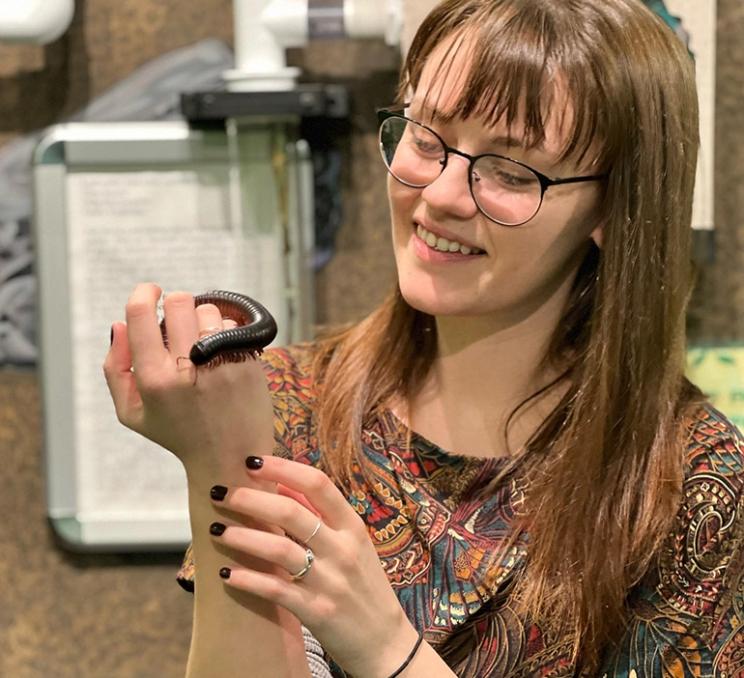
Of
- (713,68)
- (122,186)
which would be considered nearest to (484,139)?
(713,68)

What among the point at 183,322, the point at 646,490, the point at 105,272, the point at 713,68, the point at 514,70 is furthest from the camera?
the point at 105,272

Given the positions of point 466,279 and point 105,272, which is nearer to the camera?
point 466,279

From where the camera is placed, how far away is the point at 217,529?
898mm

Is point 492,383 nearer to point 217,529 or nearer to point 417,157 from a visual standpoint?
point 417,157

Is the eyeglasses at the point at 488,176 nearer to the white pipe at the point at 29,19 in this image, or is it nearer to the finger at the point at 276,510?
the finger at the point at 276,510

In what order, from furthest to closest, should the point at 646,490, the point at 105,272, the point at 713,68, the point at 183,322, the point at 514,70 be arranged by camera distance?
the point at 105,272
the point at 713,68
the point at 646,490
the point at 514,70
the point at 183,322

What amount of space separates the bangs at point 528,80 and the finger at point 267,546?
447mm

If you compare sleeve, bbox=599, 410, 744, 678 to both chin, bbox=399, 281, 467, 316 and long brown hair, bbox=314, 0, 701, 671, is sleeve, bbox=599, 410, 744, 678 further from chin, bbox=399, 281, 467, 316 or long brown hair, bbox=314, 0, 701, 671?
chin, bbox=399, 281, 467, 316

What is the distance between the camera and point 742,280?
5.10 feet

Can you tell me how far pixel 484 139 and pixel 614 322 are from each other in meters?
0.24

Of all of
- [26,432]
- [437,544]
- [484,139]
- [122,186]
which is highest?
[484,139]

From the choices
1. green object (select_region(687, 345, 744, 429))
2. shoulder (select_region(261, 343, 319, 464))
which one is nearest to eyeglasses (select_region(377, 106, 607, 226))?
shoulder (select_region(261, 343, 319, 464))

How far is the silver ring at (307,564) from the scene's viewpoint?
0.89 meters

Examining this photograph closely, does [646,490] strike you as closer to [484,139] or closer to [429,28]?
[484,139]
